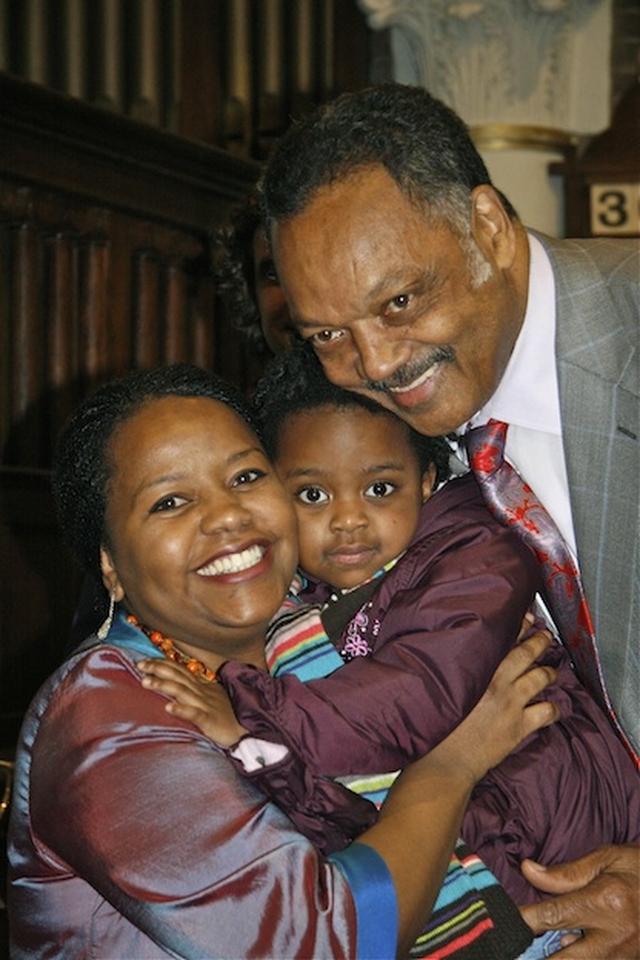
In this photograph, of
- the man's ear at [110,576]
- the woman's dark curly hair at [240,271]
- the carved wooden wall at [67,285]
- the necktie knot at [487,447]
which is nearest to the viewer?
the man's ear at [110,576]

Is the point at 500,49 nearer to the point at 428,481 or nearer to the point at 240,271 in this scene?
the point at 240,271

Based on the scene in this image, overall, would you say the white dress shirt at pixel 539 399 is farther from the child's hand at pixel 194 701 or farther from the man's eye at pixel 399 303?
the child's hand at pixel 194 701

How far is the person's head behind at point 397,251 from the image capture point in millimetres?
2100

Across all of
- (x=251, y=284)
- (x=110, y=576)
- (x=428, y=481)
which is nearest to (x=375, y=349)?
(x=428, y=481)

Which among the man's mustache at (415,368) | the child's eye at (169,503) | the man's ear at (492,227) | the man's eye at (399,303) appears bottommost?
the child's eye at (169,503)

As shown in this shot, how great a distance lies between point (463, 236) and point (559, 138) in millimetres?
3509

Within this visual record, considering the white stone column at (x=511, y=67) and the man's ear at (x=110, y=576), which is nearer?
the man's ear at (x=110, y=576)

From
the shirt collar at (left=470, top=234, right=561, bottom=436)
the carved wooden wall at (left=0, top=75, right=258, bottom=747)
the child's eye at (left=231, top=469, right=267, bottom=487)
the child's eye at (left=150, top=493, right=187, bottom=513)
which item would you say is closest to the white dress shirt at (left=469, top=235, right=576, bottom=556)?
the shirt collar at (left=470, top=234, right=561, bottom=436)

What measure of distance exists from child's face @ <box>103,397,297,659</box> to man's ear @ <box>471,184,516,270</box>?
1.61ft

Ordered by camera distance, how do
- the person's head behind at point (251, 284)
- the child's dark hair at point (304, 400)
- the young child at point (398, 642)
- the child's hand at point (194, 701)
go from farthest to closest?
the person's head behind at point (251, 284)
the child's dark hair at point (304, 400)
the young child at point (398, 642)
the child's hand at point (194, 701)

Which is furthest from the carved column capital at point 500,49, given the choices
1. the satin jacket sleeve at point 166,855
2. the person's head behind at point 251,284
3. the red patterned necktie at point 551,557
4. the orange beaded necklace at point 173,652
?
the satin jacket sleeve at point 166,855

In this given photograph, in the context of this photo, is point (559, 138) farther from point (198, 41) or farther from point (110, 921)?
point (110, 921)

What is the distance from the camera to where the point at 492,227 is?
224cm

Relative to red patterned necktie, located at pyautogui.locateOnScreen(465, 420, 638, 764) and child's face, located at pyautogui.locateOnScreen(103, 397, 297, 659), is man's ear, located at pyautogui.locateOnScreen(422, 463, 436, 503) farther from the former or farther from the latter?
child's face, located at pyautogui.locateOnScreen(103, 397, 297, 659)
